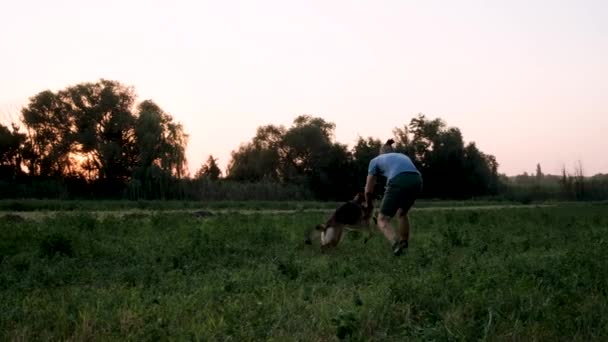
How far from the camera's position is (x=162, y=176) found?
46.7 metres

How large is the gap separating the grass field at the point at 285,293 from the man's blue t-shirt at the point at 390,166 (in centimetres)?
133

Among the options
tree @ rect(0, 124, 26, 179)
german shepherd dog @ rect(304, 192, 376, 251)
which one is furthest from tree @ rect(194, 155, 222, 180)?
german shepherd dog @ rect(304, 192, 376, 251)

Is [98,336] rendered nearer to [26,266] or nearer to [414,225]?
[26,266]

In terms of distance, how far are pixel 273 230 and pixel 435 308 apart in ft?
22.4

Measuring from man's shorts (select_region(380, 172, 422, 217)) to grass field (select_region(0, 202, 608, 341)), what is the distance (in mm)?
821

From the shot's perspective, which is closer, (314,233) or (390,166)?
(390,166)

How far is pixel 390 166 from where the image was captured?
984 cm

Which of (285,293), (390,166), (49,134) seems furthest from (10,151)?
(285,293)

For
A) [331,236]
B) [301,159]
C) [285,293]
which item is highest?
[301,159]

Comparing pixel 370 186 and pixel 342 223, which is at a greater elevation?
pixel 370 186

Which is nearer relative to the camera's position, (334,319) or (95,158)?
(334,319)

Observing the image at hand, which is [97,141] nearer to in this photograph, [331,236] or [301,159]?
[301,159]

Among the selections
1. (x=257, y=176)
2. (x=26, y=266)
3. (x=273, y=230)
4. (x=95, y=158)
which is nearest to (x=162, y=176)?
(x=95, y=158)

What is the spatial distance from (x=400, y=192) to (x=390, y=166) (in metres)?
0.51
